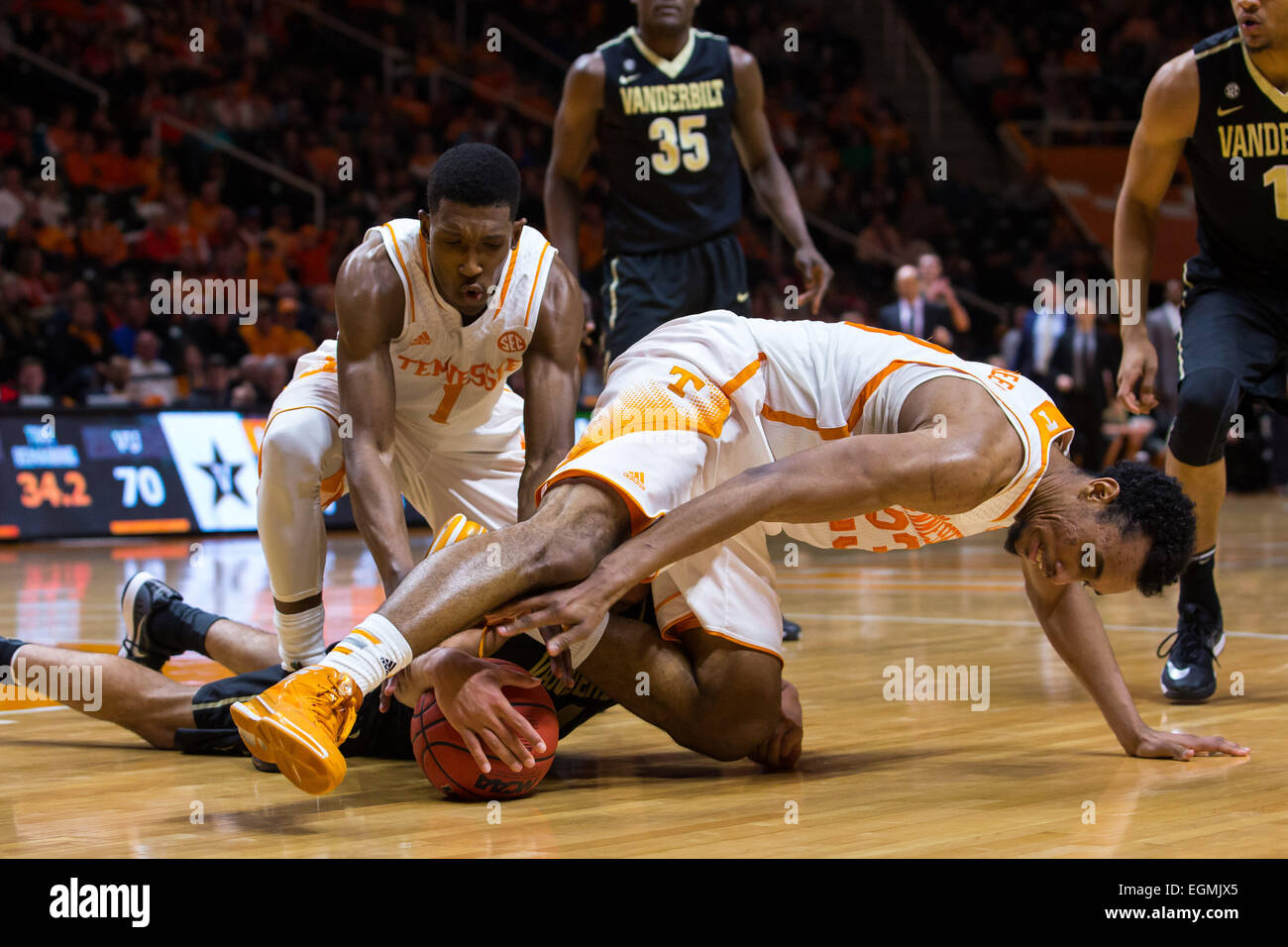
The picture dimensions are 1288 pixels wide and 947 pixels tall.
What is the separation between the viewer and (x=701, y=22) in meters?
18.2

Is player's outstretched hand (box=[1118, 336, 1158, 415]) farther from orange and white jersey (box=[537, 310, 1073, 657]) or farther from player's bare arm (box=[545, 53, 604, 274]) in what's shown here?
player's bare arm (box=[545, 53, 604, 274])

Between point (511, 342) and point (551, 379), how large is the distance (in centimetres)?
16

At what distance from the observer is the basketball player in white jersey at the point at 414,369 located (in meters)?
3.79

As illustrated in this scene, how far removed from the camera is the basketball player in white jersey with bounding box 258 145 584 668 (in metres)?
3.79

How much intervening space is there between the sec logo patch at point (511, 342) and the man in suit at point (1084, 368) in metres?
10.1

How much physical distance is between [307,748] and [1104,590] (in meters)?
1.68

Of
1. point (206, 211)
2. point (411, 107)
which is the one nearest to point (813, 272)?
point (206, 211)

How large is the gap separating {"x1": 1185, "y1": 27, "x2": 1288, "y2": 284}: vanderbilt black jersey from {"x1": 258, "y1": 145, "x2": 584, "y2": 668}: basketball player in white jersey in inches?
77.7

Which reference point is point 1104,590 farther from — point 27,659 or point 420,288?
point 27,659

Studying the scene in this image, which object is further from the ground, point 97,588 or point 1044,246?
point 1044,246

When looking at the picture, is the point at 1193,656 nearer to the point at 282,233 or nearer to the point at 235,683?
the point at 235,683

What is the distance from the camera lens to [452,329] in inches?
163

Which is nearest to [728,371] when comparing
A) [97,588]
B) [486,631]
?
[486,631]

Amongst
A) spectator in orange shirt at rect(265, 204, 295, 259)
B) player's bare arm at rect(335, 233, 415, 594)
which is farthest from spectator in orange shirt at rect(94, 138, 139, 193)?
player's bare arm at rect(335, 233, 415, 594)
